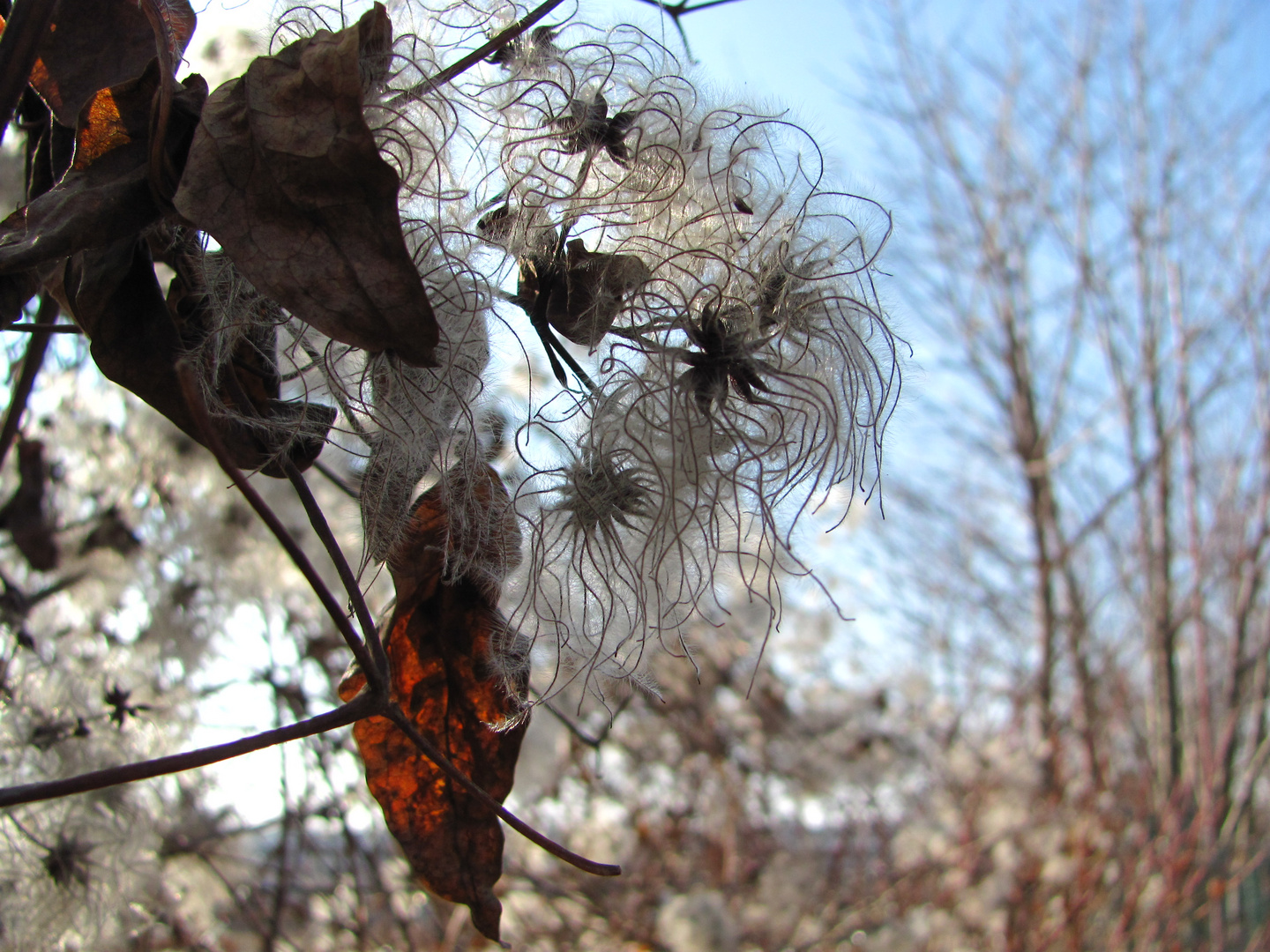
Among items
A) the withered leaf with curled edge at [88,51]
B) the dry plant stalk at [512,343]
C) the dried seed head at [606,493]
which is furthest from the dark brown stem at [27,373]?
the dried seed head at [606,493]

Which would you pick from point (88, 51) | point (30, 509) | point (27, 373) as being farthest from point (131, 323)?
point (30, 509)

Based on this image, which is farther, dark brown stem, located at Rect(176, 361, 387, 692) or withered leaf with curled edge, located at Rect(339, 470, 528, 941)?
withered leaf with curled edge, located at Rect(339, 470, 528, 941)

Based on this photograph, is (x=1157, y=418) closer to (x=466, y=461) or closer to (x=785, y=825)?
(x=785, y=825)

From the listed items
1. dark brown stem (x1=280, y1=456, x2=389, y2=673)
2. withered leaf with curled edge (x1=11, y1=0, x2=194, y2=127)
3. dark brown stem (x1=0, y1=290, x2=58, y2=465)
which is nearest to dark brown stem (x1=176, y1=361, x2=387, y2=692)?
dark brown stem (x1=280, y1=456, x2=389, y2=673)

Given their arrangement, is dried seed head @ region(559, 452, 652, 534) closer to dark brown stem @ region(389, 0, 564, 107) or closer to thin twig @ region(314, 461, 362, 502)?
thin twig @ region(314, 461, 362, 502)

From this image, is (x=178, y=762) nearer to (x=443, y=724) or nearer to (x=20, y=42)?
(x=443, y=724)

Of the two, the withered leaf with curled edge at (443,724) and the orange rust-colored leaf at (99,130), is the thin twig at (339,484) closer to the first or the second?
the withered leaf with curled edge at (443,724)

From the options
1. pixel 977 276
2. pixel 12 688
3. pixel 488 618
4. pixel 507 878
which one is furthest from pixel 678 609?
pixel 977 276

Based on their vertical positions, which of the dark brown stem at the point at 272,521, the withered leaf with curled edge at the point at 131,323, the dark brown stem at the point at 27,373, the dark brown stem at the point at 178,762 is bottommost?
the dark brown stem at the point at 178,762
